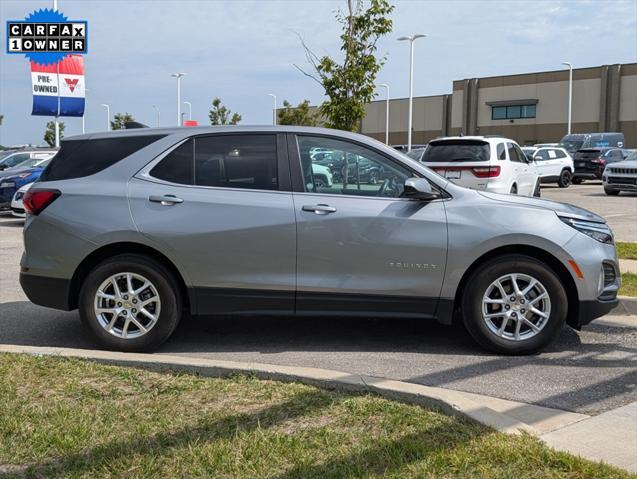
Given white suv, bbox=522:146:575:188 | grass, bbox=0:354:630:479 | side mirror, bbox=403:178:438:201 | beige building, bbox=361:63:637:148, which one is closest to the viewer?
grass, bbox=0:354:630:479

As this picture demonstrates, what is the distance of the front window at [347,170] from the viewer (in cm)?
607

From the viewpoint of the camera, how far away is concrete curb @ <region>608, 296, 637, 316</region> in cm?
763

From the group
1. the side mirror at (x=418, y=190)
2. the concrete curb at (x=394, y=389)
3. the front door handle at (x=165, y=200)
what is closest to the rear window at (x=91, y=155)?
the front door handle at (x=165, y=200)

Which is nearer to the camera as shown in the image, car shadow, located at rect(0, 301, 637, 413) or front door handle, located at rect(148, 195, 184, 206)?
car shadow, located at rect(0, 301, 637, 413)

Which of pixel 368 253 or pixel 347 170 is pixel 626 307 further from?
pixel 347 170

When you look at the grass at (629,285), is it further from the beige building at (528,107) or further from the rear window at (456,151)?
the beige building at (528,107)

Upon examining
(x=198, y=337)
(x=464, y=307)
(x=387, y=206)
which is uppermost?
(x=387, y=206)

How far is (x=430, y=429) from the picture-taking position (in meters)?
4.10

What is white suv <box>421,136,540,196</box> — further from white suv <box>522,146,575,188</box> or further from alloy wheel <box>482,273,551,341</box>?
white suv <box>522,146,575,188</box>

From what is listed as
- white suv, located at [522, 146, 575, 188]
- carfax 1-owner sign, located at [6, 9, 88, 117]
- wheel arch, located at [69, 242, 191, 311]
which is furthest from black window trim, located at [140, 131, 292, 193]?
white suv, located at [522, 146, 575, 188]

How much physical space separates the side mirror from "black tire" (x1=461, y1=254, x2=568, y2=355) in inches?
26.9

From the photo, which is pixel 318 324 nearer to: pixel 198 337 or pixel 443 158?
pixel 198 337

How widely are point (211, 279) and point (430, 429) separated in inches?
96.8

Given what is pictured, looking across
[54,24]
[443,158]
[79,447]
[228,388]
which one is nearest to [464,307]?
[228,388]
